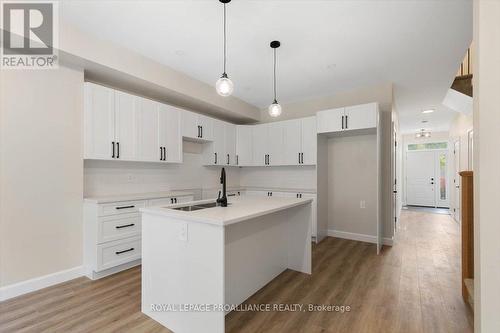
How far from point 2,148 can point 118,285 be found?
70.6 inches

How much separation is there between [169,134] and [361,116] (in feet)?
10.2

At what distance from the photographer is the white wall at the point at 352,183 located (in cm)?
435

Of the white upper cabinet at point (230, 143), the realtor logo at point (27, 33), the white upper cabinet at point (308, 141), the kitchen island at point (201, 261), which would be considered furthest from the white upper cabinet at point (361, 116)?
the realtor logo at point (27, 33)

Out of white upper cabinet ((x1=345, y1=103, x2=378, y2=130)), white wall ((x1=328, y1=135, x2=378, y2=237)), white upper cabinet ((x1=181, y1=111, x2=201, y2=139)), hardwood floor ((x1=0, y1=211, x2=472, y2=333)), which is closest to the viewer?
hardwood floor ((x1=0, y1=211, x2=472, y2=333))

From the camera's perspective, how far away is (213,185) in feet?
16.7

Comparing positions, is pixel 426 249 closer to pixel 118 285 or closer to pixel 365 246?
pixel 365 246

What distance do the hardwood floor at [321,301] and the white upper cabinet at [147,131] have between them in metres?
1.56

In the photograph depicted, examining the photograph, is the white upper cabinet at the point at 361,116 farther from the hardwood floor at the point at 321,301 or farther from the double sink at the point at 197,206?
the double sink at the point at 197,206

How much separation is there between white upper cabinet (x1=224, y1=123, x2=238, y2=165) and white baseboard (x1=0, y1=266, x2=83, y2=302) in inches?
120

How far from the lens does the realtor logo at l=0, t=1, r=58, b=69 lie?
7.45ft

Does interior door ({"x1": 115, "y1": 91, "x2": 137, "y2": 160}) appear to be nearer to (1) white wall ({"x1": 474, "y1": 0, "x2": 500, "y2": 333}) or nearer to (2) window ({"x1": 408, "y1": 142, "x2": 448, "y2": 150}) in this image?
(1) white wall ({"x1": 474, "y1": 0, "x2": 500, "y2": 333})

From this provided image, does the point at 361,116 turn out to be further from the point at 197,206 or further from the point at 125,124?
the point at 125,124

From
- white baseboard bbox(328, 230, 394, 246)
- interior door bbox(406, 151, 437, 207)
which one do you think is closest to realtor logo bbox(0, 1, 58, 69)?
white baseboard bbox(328, 230, 394, 246)

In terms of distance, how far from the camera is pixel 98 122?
117 inches
